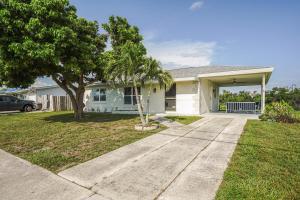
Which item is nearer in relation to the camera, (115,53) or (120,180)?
(120,180)

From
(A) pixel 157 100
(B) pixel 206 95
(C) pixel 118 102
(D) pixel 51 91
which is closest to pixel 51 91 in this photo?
(D) pixel 51 91

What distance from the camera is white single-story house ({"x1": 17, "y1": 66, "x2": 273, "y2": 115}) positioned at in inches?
465

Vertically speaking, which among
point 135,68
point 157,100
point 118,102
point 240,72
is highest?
point 240,72

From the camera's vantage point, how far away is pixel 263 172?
3393 mm

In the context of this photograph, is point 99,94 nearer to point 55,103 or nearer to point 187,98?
point 55,103

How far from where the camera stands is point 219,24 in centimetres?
1330

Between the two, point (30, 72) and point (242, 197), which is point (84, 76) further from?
point (242, 197)

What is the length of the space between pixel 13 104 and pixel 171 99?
15.6m

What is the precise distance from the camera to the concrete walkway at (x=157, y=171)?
275 cm

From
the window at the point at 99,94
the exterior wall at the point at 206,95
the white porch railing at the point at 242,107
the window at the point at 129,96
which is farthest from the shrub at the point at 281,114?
the window at the point at 99,94

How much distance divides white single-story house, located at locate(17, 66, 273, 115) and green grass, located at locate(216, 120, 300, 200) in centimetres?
716

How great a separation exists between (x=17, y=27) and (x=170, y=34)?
12419 millimetres

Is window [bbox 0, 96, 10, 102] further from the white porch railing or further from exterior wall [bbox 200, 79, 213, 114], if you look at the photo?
the white porch railing

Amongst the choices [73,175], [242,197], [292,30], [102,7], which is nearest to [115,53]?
[102,7]
